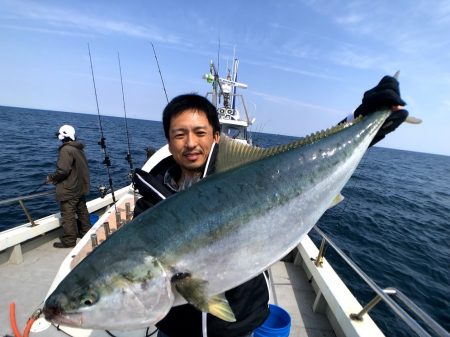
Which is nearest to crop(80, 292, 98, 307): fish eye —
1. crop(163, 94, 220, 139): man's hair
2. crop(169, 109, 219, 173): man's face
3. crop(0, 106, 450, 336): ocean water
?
crop(169, 109, 219, 173): man's face

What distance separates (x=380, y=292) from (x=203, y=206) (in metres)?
2.46

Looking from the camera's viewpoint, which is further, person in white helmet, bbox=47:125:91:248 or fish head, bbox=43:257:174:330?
person in white helmet, bbox=47:125:91:248

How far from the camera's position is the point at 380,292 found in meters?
3.05

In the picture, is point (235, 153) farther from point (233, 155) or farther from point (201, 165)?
point (201, 165)

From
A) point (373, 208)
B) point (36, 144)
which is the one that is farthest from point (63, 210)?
point (36, 144)

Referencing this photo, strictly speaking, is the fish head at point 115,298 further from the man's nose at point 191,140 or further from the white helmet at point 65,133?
the white helmet at point 65,133

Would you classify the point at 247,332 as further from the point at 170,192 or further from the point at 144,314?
the point at 170,192

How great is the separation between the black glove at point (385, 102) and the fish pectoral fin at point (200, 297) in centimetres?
199

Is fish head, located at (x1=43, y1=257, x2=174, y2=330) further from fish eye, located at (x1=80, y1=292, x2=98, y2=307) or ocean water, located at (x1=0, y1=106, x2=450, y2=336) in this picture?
ocean water, located at (x1=0, y1=106, x2=450, y2=336)

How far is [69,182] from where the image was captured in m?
7.27

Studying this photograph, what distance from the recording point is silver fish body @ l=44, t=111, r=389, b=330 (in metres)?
1.68

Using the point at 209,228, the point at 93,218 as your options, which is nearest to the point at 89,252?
the point at 209,228

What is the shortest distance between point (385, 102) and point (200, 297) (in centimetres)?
224

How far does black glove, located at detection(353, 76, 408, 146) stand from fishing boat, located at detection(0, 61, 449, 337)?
139 cm
